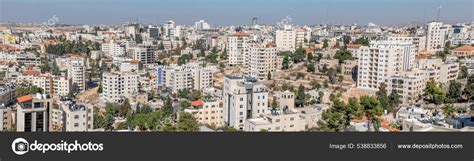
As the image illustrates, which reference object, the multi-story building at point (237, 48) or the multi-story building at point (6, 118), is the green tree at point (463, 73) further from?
the multi-story building at point (6, 118)

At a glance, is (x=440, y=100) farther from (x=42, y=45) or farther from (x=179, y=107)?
(x=42, y=45)

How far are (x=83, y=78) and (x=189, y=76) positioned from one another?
1.76 meters

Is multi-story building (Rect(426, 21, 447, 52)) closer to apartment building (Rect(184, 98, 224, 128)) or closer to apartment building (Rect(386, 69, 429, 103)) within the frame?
apartment building (Rect(386, 69, 429, 103))

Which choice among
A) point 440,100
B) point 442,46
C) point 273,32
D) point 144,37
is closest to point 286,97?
point 440,100

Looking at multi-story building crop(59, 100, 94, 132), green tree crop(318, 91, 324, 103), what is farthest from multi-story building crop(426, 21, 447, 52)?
multi-story building crop(59, 100, 94, 132)

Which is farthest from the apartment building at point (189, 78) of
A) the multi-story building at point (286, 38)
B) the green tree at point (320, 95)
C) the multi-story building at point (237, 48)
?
the multi-story building at point (286, 38)

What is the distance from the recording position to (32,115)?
357 centimetres

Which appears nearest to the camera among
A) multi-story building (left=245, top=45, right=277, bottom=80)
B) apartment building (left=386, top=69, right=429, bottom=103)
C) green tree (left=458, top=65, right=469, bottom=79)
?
apartment building (left=386, top=69, right=429, bottom=103)

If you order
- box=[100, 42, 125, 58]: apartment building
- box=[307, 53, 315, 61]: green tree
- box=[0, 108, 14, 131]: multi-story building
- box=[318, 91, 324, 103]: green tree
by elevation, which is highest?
box=[100, 42, 125, 58]: apartment building

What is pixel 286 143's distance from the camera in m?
2.13

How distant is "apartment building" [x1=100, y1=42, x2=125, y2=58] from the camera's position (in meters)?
13.0

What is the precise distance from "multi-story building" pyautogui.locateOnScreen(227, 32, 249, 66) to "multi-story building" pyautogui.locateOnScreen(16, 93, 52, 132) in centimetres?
648

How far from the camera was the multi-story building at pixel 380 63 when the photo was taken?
7.04 m

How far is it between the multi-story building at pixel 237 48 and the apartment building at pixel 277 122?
618 centimetres
